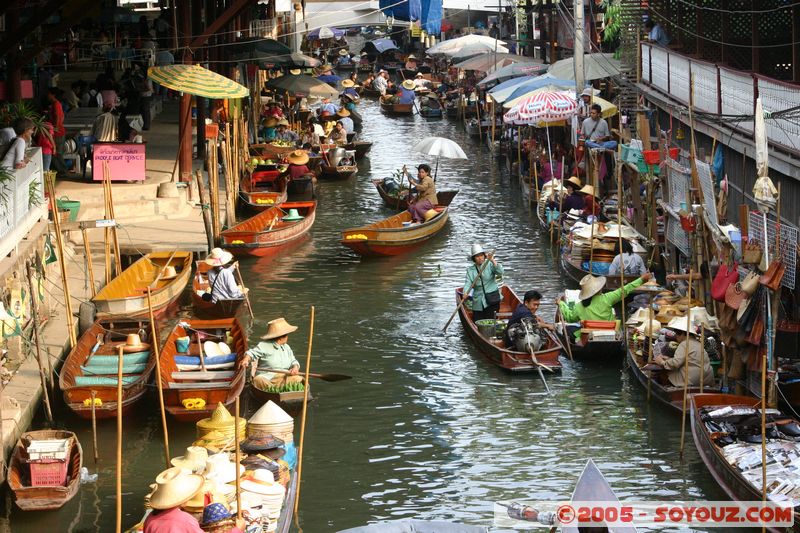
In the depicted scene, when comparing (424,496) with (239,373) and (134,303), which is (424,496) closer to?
(239,373)

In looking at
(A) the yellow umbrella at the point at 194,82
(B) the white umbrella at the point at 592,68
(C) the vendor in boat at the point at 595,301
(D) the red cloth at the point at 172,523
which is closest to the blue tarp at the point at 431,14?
(B) the white umbrella at the point at 592,68

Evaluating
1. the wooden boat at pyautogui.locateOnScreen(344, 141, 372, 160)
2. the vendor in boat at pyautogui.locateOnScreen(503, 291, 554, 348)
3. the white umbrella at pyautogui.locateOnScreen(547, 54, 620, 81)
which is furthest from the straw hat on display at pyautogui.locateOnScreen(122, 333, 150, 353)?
the wooden boat at pyautogui.locateOnScreen(344, 141, 372, 160)

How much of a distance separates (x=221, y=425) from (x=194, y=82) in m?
11.8

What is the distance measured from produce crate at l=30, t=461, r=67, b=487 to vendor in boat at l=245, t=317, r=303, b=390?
3.03 m

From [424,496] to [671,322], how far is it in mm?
4185

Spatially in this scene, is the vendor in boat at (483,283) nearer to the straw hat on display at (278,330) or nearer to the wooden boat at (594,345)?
the wooden boat at (594,345)

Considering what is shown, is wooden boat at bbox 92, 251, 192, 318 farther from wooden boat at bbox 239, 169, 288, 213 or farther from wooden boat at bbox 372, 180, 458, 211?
wooden boat at bbox 372, 180, 458, 211

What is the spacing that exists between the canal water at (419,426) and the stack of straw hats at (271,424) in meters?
0.80

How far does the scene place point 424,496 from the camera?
13414 millimetres

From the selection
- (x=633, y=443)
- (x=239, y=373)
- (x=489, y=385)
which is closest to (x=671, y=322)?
(x=633, y=443)

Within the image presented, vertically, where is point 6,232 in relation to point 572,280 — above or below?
above

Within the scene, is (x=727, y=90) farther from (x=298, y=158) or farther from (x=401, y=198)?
(x=298, y=158)

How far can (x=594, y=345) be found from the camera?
17.1 metres

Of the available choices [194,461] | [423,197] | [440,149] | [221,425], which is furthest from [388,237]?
[194,461]
